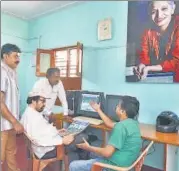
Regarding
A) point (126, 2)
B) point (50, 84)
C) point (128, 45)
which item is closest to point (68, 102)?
point (50, 84)

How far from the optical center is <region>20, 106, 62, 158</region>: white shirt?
2.10 m

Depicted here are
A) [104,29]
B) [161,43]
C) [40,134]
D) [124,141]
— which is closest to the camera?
[124,141]

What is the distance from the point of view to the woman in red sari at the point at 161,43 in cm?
251

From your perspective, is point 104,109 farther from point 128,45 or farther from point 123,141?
point 123,141

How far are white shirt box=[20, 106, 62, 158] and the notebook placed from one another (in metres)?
0.13

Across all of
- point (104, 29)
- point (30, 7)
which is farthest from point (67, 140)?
point (30, 7)

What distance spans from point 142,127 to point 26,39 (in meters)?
2.80

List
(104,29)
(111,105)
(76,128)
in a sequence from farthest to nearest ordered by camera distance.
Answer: (104,29) < (111,105) < (76,128)

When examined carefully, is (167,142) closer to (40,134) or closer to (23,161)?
(40,134)

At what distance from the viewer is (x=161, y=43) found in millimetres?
2617

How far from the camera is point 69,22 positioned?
3.75 metres

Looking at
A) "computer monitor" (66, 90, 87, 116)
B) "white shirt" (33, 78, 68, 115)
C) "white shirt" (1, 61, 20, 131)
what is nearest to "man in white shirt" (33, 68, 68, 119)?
"white shirt" (33, 78, 68, 115)

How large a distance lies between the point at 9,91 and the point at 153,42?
1.60 meters

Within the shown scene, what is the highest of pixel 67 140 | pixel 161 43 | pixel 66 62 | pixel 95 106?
pixel 161 43
